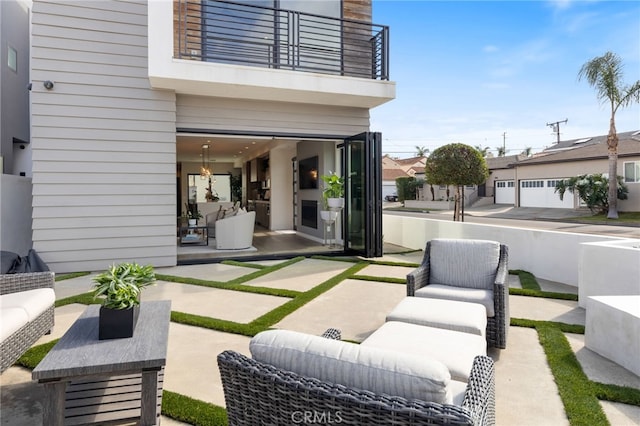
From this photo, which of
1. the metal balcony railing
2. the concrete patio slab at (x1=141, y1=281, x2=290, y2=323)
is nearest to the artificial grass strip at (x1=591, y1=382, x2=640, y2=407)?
the concrete patio slab at (x1=141, y1=281, x2=290, y2=323)

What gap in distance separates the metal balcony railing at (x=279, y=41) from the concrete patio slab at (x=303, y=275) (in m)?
3.49

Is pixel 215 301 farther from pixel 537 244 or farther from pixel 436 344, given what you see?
pixel 537 244

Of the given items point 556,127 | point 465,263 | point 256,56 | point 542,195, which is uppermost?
point 556,127

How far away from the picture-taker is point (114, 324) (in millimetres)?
2238

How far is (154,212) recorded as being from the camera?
659cm

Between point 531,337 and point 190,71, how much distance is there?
5681 mm

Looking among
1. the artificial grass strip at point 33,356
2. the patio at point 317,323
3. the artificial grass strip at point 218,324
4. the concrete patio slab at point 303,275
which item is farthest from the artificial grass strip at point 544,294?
the artificial grass strip at point 33,356

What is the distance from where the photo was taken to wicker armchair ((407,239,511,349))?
3.04 meters

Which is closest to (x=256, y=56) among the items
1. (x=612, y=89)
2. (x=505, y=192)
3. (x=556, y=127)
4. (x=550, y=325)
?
(x=550, y=325)

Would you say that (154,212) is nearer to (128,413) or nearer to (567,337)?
(128,413)

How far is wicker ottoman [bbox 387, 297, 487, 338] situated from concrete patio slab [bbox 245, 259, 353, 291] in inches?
94.3

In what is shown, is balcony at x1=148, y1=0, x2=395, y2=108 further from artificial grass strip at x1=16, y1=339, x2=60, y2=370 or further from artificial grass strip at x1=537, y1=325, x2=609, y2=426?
artificial grass strip at x1=537, y1=325, x2=609, y2=426

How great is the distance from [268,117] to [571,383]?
6234 mm

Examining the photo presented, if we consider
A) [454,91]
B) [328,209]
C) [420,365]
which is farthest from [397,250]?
[454,91]
